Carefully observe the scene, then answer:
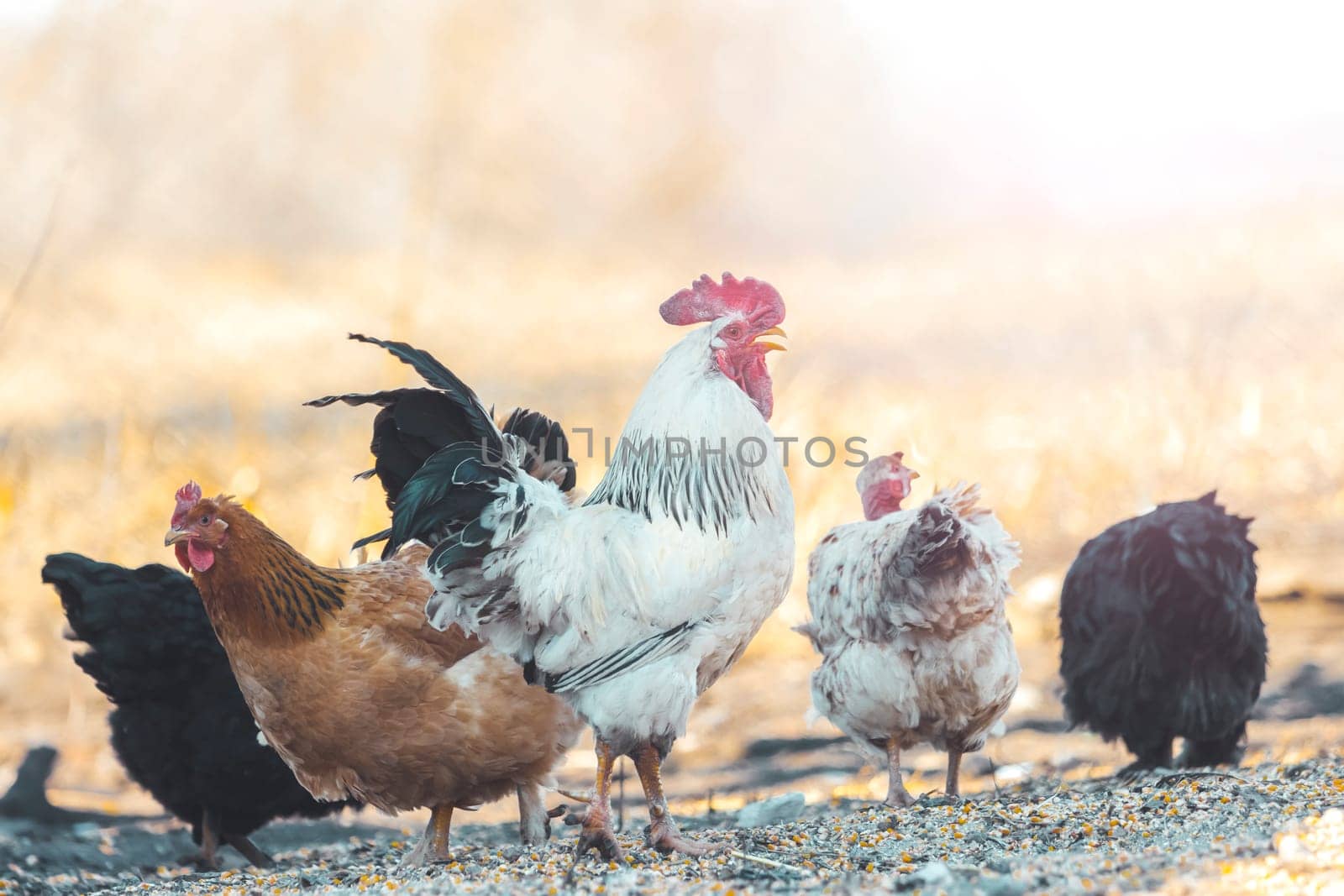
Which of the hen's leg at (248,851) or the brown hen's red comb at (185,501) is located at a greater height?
the brown hen's red comb at (185,501)

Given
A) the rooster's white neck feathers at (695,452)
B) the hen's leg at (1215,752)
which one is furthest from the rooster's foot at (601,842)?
the hen's leg at (1215,752)

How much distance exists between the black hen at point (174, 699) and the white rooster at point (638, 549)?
1.67 metres

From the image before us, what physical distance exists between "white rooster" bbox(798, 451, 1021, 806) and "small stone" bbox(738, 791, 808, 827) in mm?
464

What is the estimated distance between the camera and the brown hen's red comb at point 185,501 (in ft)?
13.5

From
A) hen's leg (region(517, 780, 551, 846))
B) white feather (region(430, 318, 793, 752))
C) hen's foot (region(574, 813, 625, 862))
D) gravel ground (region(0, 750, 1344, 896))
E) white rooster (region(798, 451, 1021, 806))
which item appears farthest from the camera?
hen's leg (region(517, 780, 551, 846))

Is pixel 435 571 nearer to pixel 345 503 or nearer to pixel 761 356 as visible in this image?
pixel 761 356

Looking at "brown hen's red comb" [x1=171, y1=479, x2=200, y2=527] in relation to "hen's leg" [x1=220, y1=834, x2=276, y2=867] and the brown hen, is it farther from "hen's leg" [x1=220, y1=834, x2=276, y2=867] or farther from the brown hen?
"hen's leg" [x1=220, y1=834, x2=276, y2=867]

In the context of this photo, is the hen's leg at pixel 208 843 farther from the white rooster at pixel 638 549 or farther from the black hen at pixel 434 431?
the white rooster at pixel 638 549

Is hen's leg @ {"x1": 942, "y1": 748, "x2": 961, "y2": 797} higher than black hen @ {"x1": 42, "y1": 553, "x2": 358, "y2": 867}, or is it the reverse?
black hen @ {"x1": 42, "y1": 553, "x2": 358, "y2": 867}

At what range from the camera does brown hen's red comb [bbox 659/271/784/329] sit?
14.1ft

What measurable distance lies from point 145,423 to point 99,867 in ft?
21.1

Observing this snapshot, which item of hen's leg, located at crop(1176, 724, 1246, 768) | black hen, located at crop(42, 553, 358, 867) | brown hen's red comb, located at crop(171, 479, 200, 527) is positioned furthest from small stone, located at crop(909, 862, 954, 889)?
black hen, located at crop(42, 553, 358, 867)

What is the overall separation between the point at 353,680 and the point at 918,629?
232 centimetres

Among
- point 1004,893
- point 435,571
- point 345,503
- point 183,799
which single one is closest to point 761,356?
point 435,571
